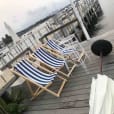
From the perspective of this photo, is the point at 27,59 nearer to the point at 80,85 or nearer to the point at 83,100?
the point at 80,85

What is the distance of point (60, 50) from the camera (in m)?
5.41

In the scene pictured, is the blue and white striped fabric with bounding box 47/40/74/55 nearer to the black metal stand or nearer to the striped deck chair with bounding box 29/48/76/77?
the striped deck chair with bounding box 29/48/76/77

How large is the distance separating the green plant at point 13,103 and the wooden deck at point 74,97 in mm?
140

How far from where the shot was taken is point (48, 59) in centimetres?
504

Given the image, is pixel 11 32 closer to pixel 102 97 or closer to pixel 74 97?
pixel 74 97

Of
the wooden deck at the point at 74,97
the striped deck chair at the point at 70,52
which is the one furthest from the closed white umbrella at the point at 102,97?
the striped deck chair at the point at 70,52

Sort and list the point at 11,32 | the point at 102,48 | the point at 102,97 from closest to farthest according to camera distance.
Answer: the point at 102,97 < the point at 102,48 < the point at 11,32

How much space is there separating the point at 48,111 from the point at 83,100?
22.4 inches

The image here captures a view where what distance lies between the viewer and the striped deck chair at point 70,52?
5285mm

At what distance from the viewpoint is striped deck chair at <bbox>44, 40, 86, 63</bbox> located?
5285 millimetres

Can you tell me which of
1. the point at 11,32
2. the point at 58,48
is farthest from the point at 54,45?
the point at 11,32

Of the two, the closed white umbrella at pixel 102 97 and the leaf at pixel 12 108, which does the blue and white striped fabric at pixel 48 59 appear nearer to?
the leaf at pixel 12 108

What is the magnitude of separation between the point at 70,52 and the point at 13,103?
1517 millimetres

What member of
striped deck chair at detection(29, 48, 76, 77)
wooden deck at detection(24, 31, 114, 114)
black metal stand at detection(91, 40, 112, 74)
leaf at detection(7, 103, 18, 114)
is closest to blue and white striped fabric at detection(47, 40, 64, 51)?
striped deck chair at detection(29, 48, 76, 77)
